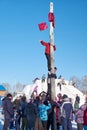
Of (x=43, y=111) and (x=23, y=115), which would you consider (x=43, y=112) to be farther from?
(x=23, y=115)

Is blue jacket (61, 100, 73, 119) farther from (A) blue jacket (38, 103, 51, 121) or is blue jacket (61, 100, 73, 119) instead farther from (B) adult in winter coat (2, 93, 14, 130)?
(B) adult in winter coat (2, 93, 14, 130)

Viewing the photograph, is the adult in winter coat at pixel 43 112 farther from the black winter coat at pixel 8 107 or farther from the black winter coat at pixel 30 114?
the black winter coat at pixel 8 107

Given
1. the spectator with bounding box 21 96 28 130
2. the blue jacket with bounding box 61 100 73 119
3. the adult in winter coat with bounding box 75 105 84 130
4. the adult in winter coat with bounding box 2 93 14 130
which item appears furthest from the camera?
the spectator with bounding box 21 96 28 130

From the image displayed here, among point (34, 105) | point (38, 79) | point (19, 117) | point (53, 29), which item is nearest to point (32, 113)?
point (34, 105)

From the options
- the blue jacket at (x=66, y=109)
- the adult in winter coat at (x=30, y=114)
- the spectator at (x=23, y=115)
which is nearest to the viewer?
the blue jacket at (x=66, y=109)

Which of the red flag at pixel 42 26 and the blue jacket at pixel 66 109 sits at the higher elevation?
the red flag at pixel 42 26

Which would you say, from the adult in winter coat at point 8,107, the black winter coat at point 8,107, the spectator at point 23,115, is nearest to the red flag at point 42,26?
the adult in winter coat at point 8,107

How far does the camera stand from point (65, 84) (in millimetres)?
46531

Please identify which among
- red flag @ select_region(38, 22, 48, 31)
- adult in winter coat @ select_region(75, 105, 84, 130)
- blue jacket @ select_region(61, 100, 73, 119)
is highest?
red flag @ select_region(38, 22, 48, 31)

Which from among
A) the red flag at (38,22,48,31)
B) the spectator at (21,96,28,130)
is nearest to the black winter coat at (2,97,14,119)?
the spectator at (21,96,28,130)

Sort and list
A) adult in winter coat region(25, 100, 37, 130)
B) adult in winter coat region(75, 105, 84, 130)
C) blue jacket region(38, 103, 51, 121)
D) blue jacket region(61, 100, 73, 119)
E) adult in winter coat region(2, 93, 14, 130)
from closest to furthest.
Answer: blue jacket region(38, 103, 51, 121)
adult in winter coat region(75, 105, 84, 130)
blue jacket region(61, 100, 73, 119)
adult in winter coat region(25, 100, 37, 130)
adult in winter coat region(2, 93, 14, 130)

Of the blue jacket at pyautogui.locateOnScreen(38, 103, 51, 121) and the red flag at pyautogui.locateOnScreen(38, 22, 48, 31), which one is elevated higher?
the red flag at pyautogui.locateOnScreen(38, 22, 48, 31)

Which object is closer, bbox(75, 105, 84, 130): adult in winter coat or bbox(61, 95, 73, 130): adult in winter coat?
bbox(75, 105, 84, 130): adult in winter coat

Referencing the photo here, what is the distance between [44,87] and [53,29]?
30378 mm
